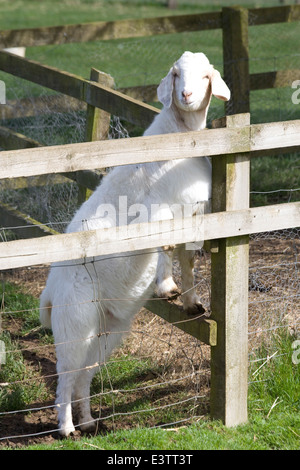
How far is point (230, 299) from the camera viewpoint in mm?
3914

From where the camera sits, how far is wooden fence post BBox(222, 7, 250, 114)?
26.6ft

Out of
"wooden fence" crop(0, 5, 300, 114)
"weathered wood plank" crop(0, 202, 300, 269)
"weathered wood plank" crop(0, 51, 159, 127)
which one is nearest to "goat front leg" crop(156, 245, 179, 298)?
"weathered wood plank" crop(0, 202, 300, 269)

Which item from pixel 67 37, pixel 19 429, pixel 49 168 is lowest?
pixel 19 429

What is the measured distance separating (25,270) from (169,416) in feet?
8.44

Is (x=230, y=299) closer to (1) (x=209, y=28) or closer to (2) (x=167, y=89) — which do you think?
(2) (x=167, y=89)

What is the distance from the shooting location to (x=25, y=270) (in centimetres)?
654

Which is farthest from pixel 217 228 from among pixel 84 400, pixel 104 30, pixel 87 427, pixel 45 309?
pixel 104 30

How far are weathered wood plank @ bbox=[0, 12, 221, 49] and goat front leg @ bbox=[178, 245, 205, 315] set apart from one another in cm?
471

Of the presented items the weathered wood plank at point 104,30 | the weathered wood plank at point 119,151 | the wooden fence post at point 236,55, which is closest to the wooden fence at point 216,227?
the weathered wood plank at point 119,151

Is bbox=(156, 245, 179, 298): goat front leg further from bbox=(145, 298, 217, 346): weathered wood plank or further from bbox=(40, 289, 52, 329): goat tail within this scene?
bbox=(40, 289, 52, 329): goat tail

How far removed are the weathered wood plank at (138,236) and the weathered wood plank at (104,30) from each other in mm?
4999

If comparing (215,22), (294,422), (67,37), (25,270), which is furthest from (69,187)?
(294,422)

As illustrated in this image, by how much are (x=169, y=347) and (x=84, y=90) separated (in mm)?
2131
